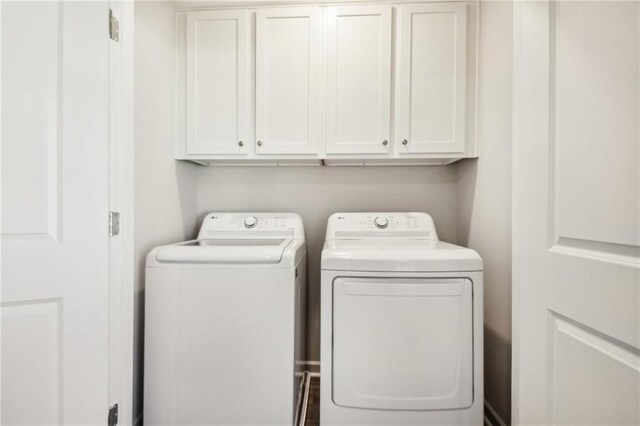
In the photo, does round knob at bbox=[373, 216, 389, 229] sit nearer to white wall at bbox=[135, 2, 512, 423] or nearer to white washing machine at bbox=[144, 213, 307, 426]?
white wall at bbox=[135, 2, 512, 423]

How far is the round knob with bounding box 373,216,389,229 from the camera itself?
1.65 metres

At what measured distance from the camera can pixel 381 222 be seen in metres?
1.65

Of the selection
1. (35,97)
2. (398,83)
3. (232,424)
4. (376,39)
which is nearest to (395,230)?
(398,83)

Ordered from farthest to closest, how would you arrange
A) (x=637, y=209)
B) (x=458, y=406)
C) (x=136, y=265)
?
1. (x=136, y=265)
2. (x=458, y=406)
3. (x=637, y=209)

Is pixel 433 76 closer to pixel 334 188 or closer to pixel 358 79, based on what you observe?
pixel 358 79

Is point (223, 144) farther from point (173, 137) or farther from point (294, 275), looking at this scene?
point (294, 275)

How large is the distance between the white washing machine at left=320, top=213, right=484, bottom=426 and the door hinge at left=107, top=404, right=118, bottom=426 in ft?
2.72

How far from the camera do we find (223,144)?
1635 millimetres

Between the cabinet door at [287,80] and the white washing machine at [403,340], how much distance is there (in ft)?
2.79

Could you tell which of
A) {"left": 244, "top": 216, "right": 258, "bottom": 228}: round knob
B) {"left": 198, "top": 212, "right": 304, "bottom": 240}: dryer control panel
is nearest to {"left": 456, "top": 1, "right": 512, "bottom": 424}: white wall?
{"left": 198, "top": 212, "right": 304, "bottom": 240}: dryer control panel

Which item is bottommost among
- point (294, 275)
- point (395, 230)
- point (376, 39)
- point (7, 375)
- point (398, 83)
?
point (7, 375)

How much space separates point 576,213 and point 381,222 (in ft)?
3.39

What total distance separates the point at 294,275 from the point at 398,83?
1224 mm

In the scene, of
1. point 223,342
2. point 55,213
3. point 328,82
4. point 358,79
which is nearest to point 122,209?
point 55,213
